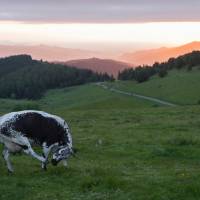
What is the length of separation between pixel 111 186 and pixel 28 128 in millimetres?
3730

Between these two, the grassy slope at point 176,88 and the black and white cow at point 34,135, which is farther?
the grassy slope at point 176,88

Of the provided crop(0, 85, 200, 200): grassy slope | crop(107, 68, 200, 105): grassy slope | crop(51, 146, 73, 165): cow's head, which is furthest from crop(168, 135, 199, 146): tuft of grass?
crop(107, 68, 200, 105): grassy slope

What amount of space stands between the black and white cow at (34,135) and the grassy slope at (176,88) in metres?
94.6

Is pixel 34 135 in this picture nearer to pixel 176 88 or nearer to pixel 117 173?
pixel 117 173

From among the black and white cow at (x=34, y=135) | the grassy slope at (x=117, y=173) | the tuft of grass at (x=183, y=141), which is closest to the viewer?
the grassy slope at (x=117, y=173)

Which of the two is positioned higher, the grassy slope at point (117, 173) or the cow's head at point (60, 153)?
the cow's head at point (60, 153)

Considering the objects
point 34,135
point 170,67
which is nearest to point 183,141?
point 34,135

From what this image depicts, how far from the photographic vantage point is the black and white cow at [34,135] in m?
17.5

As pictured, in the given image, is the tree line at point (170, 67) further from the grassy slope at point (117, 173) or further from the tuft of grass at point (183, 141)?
the grassy slope at point (117, 173)

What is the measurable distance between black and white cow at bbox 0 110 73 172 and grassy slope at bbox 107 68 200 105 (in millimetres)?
94650

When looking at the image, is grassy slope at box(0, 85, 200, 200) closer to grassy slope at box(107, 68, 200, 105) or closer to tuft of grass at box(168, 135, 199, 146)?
tuft of grass at box(168, 135, 199, 146)

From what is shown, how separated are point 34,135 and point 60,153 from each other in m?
1.04

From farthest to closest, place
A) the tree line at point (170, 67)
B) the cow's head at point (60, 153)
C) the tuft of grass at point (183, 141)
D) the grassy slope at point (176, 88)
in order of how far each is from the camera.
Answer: the tree line at point (170, 67) → the grassy slope at point (176, 88) → the tuft of grass at point (183, 141) → the cow's head at point (60, 153)

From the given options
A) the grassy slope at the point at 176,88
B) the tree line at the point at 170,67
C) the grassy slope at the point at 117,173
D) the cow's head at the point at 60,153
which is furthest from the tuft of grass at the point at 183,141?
the tree line at the point at 170,67
